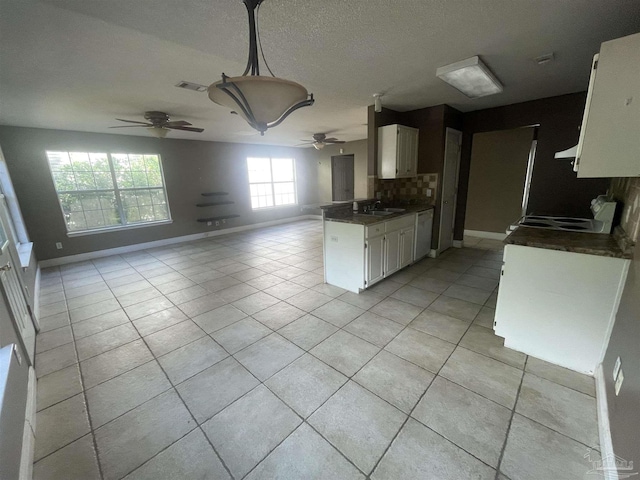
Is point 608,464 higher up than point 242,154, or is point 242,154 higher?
point 242,154

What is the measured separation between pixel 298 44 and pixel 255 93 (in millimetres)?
1166

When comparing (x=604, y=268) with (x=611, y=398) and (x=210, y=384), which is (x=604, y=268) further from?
(x=210, y=384)

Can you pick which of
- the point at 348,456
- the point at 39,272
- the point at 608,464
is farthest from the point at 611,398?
the point at 39,272

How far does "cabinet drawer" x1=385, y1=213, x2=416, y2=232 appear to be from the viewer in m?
3.28

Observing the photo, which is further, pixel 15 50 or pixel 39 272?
pixel 39 272

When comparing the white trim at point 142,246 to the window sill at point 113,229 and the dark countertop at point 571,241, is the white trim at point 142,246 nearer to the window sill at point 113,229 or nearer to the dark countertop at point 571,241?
the window sill at point 113,229

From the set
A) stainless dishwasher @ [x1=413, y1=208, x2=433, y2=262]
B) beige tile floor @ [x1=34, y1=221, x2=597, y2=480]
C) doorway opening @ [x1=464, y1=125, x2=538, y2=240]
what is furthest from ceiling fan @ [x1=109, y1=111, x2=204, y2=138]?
doorway opening @ [x1=464, y1=125, x2=538, y2=240]

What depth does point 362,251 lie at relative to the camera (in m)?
3.00

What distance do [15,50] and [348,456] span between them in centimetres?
353

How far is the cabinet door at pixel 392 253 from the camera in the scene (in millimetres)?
3312

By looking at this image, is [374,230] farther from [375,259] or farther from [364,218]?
[375,259]

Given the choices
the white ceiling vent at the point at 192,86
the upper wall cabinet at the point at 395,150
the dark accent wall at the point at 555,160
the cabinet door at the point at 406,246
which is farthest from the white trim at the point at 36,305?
the dark accent wall at the point at 555,160

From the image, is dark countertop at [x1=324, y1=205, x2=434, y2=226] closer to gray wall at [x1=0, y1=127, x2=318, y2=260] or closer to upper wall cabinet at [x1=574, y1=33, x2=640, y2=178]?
upper wall cabinet at [x1=574, y1=33, x2=640, y2=178]

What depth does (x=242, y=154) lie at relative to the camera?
275 inches
